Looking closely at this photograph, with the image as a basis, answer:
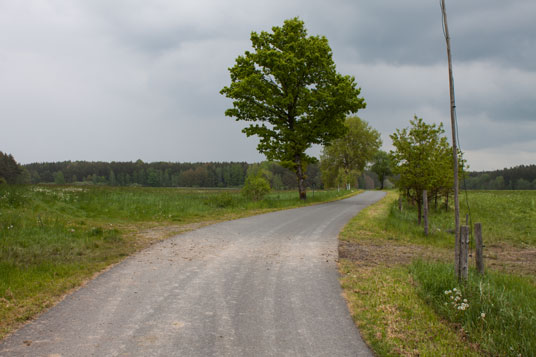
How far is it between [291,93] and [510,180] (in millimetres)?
107928

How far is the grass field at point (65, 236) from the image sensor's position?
629cm

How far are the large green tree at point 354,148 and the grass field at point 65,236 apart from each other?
122 feet

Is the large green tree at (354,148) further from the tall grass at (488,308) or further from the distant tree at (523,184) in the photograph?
the distant tree at (523,184)

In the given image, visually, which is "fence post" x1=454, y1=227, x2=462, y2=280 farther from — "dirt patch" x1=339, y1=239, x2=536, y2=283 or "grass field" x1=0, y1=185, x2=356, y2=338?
"grass field" x1=0, y1=185, x2=356, y2=338

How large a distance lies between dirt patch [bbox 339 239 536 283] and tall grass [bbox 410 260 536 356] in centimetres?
164

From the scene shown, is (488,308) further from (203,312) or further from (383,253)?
(383,253)

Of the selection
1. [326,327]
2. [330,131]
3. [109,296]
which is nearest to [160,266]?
[109,296]

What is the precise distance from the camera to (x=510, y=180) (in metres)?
106

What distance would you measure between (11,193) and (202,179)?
104182 millimetres

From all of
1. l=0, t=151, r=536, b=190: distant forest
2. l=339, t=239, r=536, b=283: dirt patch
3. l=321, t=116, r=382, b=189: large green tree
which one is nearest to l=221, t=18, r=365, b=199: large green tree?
l=339, t=239, r=536, b=283: dirt patch

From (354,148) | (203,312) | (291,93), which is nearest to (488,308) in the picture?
(203,312)

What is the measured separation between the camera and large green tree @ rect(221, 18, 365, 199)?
26219 millimetres

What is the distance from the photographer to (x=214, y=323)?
16.3ft

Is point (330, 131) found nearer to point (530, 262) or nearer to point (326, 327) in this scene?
point (530, 262)
